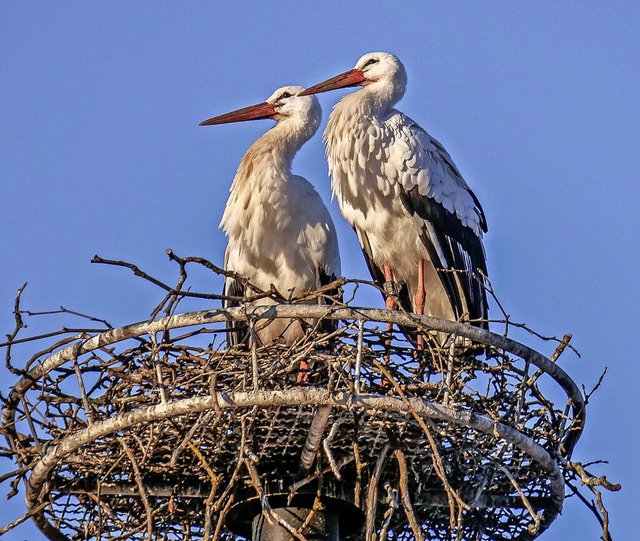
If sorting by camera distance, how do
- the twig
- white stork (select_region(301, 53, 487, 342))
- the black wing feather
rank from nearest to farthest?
the twig
the black wing feather
white stork (select_region(301, 53, 487, 342))

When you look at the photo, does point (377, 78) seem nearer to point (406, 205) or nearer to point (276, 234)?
point (406, 205)

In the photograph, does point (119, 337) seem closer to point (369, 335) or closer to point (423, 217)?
point (369, 335)

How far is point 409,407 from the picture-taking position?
14.3 feet

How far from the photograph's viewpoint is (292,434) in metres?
4.79

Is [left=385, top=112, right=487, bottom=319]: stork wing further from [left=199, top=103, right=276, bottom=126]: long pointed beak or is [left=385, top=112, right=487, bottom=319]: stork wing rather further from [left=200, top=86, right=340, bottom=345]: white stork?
[left=199, top=103, right=276, bottom=126]: long pointed beak

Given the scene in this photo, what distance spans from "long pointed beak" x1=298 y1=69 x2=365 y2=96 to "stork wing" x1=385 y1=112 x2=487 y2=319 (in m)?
0.54

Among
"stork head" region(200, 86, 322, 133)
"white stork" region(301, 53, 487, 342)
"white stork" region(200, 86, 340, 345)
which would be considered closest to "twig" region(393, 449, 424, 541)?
"white stork" region(301, 53, 487, 342)

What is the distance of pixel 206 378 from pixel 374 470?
712 millimetres

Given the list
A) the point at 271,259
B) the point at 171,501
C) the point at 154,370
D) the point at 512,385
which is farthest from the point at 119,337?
the point at 271,259

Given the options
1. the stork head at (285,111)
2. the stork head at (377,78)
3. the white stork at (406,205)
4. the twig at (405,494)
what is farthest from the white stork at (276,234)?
the twig at (405,494)

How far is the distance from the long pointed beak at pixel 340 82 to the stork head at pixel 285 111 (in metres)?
0.06

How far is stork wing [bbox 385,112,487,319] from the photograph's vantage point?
668cm

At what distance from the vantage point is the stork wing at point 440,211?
6.68 metres

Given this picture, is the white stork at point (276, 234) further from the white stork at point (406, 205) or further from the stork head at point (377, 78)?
the stork head at point (377, 78)
